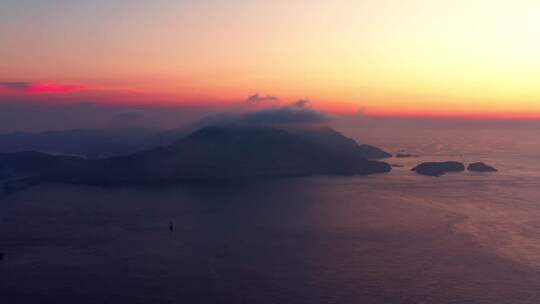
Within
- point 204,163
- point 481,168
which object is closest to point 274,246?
point 204,163

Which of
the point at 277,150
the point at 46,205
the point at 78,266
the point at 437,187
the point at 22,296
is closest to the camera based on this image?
the point at 22,296

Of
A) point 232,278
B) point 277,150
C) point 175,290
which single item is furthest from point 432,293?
point 277,150

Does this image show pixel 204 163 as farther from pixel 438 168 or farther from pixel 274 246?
pixel 274 246

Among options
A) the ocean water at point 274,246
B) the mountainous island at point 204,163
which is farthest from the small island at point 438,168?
the ocean water at point 274,246

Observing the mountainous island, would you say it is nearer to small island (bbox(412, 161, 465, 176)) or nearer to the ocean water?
small island (bbox(412, 161, 465, 176))

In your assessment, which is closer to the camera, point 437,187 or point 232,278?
point 232,278

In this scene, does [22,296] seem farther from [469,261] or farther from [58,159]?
[58,159]
